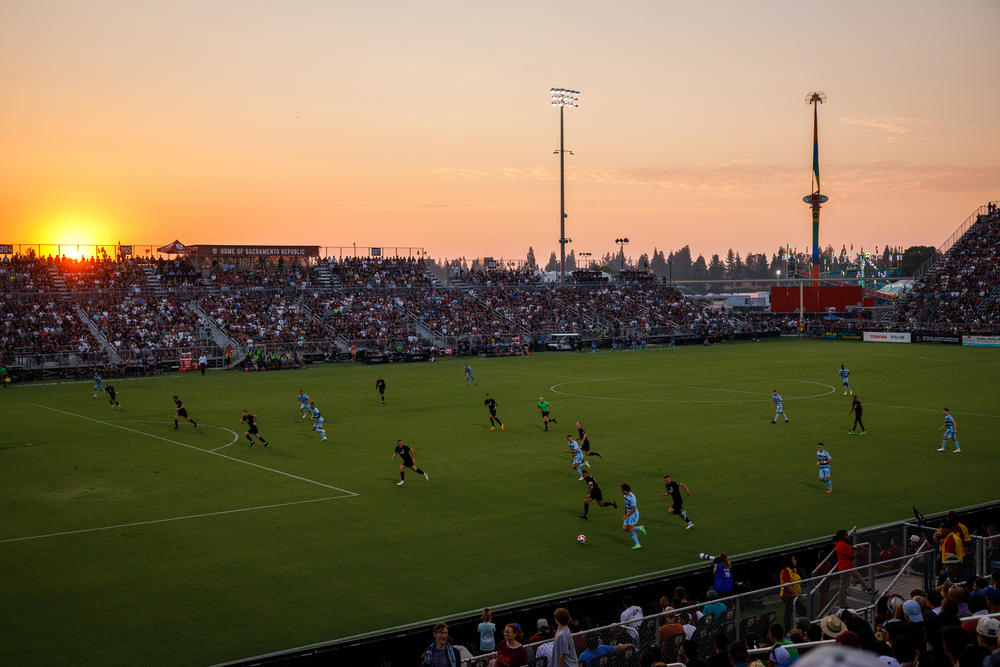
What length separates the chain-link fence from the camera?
456 inches

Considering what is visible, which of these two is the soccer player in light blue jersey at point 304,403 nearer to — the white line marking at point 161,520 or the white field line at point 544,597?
the white line marking at point 161,520

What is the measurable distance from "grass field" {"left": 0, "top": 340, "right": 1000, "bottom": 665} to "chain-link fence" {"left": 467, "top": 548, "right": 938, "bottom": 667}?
188 inches

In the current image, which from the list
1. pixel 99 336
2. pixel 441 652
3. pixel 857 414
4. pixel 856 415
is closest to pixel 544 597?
pixel 441 652

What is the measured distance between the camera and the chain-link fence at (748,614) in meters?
11.6

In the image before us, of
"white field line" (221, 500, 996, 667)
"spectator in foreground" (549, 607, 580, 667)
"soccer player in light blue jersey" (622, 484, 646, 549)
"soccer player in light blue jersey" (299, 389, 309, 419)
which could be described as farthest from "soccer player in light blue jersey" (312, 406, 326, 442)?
"spectator in foreground" (549, 607, 580, 667)

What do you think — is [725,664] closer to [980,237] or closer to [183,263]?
[183,263]

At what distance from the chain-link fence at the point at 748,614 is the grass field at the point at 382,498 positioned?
477cm

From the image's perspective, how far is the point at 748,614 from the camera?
498 inches

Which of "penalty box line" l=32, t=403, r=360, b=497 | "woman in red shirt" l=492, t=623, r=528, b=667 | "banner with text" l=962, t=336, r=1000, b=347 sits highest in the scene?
"banner with text" l=962, t=336, r=1000, b=347

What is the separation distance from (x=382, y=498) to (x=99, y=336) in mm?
50029

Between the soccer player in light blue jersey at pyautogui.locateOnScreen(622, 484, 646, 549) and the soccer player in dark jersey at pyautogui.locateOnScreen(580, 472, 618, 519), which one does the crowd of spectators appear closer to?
the soccer player in dark jersey at pyautogui.locateOnScreen(580, 472, 618, 519)

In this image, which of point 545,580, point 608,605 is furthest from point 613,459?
point 608,605

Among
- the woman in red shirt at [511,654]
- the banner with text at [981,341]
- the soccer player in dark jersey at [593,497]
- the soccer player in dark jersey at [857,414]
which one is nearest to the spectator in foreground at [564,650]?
the woman in red shirt at [511,654]

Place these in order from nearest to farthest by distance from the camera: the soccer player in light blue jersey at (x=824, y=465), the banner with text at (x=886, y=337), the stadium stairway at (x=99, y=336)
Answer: the soccer player in light blue jersey at (x=824, y=465)
the stadium stairway at (x=99, y=336)
the banner with text at (x=886, y=337)
